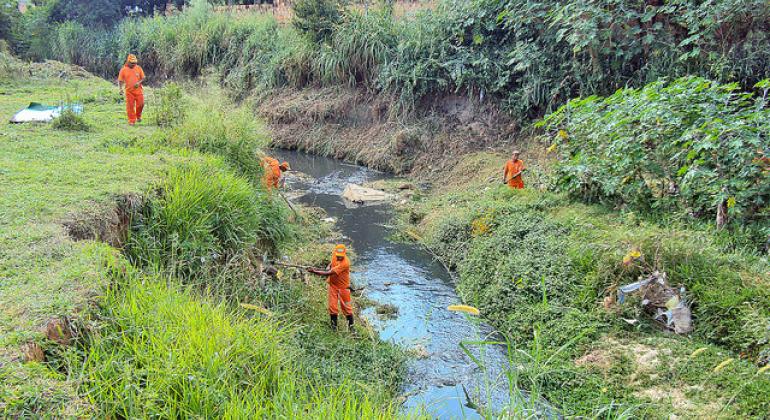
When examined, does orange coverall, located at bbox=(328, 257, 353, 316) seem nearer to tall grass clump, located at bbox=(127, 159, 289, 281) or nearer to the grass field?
the grass field

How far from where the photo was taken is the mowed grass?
303 centimetres

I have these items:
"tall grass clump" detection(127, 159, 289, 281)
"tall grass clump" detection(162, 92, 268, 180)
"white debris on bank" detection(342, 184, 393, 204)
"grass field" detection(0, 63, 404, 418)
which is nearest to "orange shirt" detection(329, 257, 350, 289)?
"grass field" detection(0, 63, 404, 418)

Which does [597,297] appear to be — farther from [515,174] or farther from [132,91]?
[132,91]

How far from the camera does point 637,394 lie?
477 cm

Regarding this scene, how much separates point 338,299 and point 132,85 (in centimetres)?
598

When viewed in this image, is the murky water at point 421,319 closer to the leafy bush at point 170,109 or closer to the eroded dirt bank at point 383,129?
the eroded dirt bank at point 383,129

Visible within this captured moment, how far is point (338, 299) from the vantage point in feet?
20.0

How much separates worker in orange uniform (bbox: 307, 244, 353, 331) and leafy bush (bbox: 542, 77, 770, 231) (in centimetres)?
413

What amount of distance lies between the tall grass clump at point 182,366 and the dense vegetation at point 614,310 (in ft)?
5.37

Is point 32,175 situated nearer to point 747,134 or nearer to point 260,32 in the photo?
point 747,134

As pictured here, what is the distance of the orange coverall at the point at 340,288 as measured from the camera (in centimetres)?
598

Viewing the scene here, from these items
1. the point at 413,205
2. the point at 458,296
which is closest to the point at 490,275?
the point at 458,296

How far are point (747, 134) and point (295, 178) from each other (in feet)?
32.4

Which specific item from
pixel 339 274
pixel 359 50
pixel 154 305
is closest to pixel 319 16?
pixel 359 50
